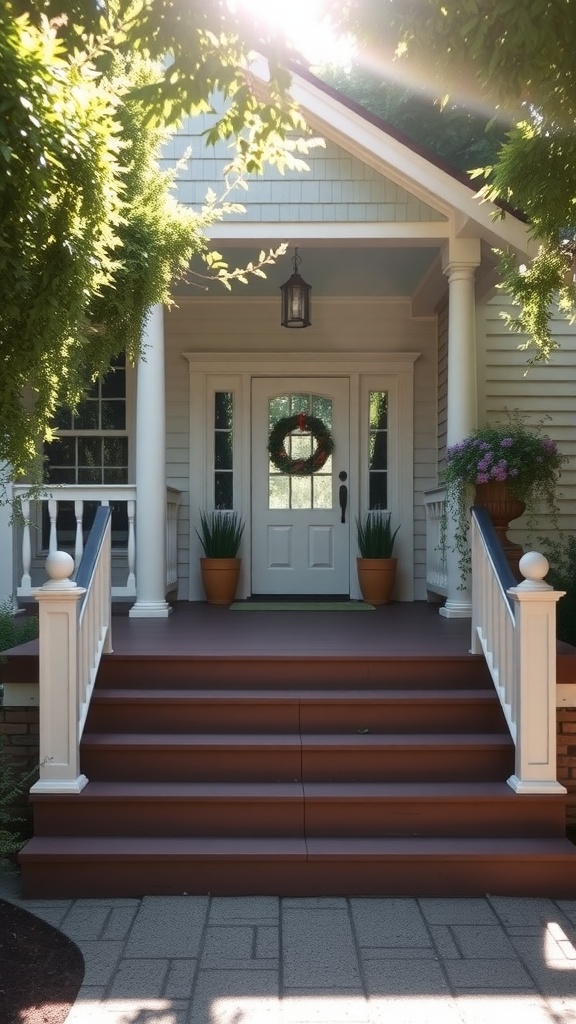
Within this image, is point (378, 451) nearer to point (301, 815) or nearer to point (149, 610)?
point (149, 610)

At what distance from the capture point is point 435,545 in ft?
25.1

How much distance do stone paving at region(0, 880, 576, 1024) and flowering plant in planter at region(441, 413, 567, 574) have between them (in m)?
2.99

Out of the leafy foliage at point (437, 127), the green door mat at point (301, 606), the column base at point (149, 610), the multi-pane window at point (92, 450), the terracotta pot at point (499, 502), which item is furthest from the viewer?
the leafy foliage at point (437, 127)

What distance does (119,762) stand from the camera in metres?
4.29

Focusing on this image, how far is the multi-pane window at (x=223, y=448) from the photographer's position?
844 cm

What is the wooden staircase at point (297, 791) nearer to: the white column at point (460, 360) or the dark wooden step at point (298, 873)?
the dark wooden step at point (298, 873)

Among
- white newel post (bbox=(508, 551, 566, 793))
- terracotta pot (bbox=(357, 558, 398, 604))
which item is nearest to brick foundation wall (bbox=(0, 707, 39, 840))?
white newel post (bbox=(508, 551, 566, 793))

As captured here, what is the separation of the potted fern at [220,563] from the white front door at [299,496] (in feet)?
1.25

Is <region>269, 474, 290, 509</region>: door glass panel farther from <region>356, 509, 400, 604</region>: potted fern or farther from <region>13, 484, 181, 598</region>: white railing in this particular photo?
<region>13, 484, 181, 598</region>: white railing

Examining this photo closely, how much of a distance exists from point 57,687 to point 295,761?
118 centimetres

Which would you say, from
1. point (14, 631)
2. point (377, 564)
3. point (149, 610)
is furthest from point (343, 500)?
point (14, 631)

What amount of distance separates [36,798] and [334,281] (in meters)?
5.42

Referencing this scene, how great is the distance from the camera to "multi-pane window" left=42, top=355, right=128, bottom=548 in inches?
326

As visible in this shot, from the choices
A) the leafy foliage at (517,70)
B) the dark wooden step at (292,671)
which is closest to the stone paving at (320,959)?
the dark wooden step at (292,671)
